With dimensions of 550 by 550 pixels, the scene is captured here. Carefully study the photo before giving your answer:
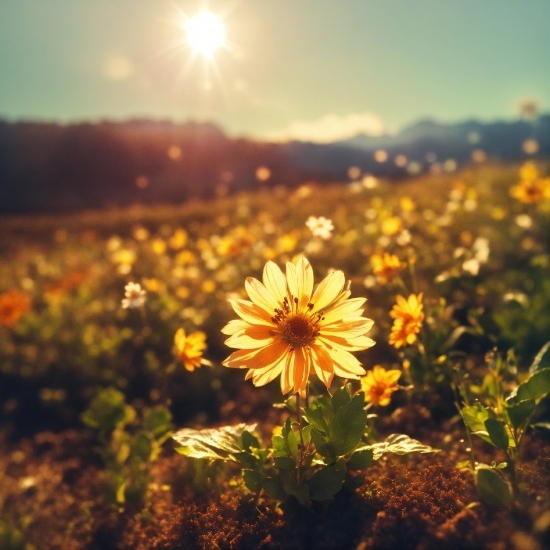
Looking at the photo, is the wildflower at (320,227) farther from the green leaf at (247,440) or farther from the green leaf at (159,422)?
the green leaf at (247,440)

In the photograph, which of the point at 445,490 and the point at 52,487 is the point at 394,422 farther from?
the point at 52,487

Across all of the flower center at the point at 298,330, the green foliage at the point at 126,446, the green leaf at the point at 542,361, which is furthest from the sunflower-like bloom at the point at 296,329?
the green leaf at the point at 542,361

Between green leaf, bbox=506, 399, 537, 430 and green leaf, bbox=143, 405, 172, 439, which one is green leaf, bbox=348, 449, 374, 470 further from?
green leaf, bbox=143, 405, 172, 439

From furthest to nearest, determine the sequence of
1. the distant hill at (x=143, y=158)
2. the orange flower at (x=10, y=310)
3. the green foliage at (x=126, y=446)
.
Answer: the distant hill at (x=143, y=158) < the orange flower at (x=10, y=310) < the green foliage at (x=126, y=446)

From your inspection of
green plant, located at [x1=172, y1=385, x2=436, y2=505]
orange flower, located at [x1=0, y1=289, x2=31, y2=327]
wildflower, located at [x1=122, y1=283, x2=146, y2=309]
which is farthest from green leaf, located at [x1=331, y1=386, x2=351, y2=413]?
orange flower, located at [x1=0, y1=289, x2=31, y2=327]

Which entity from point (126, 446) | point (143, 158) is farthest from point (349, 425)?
point (143, 158)

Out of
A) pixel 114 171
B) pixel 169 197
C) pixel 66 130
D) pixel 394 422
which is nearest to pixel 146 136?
pixel 114 171
